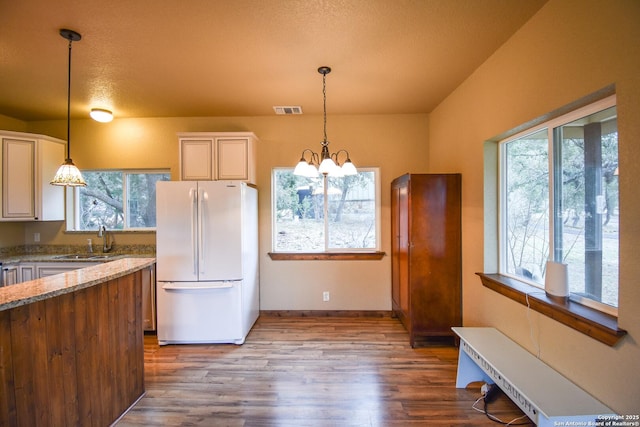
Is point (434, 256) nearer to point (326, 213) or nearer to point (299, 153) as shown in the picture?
point (326, 213)

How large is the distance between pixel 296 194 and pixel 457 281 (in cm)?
220

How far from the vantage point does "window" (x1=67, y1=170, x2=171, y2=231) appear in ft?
12.2

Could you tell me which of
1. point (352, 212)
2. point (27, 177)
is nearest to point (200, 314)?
point (352, 212)

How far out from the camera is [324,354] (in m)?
2.73

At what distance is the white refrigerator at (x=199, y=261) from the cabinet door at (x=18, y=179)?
6.23 ft

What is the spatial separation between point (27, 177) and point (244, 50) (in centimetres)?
331

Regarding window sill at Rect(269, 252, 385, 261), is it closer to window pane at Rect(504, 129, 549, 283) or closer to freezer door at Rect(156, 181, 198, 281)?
freezer door at Rect(156, 181, 198, 281)

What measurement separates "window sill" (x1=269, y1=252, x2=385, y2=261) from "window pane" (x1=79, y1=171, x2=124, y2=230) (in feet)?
7.29

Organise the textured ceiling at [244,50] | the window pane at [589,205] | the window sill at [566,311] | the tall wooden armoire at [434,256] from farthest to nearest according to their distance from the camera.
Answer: the tall wooden armoire at [434,256]
the textured ceiling at [244,50]
the window pane at [589,205]
the window sill at [566,311]

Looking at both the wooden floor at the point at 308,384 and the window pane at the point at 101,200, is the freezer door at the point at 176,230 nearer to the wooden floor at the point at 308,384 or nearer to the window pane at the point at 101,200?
the wooden floor at the point at 308,384

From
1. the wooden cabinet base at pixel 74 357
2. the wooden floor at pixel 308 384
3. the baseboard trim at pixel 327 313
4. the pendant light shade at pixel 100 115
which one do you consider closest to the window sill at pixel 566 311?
the wooden floor at pixel 308 384

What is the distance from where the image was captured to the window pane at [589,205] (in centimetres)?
153

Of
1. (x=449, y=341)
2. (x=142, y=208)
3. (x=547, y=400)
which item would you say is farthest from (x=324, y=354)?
(x=142, y=208)

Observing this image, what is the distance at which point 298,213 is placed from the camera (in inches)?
149
